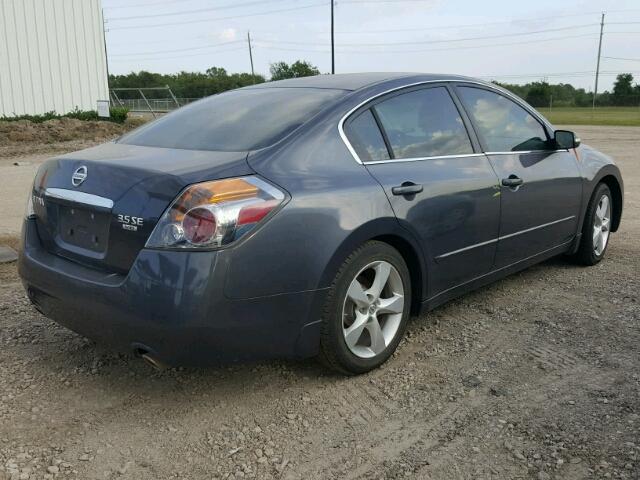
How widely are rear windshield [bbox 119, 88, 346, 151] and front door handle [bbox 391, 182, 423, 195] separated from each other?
1.92ft

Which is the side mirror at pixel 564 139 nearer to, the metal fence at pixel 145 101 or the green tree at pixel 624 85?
the metal fence at pixel 145 101

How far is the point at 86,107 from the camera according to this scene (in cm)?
2458

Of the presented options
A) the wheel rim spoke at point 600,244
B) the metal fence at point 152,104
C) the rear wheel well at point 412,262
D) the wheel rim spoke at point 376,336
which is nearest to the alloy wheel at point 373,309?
the wheel rim spoke at point 376,336

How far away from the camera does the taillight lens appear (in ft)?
8.70

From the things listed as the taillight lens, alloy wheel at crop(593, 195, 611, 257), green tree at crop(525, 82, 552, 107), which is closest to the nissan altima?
the taillight lens

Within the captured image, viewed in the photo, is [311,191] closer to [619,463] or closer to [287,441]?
[287,441]

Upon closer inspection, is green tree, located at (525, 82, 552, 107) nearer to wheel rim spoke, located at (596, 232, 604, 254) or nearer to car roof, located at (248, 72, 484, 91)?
wheel rim spoke, located at (596, 232, 604, 254)

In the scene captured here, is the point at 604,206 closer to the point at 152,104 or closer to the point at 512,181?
the point at 512,181

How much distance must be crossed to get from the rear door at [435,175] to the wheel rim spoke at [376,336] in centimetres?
47

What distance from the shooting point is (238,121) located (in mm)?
3463

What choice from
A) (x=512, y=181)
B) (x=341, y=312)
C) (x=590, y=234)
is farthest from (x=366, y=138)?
(x=590, y=234)

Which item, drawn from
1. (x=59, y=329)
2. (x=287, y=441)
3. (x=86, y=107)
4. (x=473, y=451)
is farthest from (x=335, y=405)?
(x=86, y=107)

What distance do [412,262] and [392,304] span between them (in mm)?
288

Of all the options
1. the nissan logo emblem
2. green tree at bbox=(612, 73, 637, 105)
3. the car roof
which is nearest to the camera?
the nissan logo emblem
